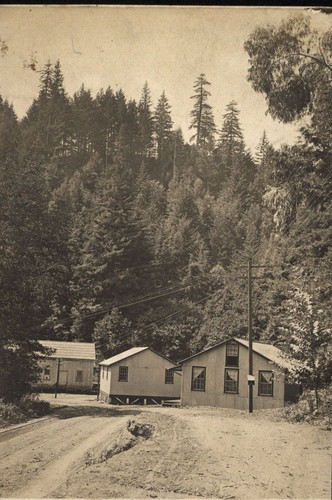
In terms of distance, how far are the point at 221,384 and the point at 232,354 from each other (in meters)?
0.91

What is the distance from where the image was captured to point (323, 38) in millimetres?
8703

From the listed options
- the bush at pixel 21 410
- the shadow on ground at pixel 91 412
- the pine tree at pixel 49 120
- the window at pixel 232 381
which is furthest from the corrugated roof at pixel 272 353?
the pine tree at pixel 49 120

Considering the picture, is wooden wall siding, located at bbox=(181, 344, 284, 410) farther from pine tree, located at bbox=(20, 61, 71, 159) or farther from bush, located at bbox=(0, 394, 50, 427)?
pine tree, located at bbox=(20, 61, 71, 159)

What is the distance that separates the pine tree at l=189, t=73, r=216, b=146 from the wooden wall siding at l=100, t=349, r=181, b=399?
5.85 metres

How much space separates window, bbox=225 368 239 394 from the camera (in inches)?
484

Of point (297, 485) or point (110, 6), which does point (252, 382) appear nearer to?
point (297, 485)

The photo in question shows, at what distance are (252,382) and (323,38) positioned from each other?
7.55m

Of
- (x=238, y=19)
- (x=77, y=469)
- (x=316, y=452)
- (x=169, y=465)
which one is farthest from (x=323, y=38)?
(x=77, y=469)

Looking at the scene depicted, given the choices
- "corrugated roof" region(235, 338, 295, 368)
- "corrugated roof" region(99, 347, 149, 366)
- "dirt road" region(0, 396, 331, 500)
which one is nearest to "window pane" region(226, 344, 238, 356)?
"corrugated roof" region(235, 338, 295, 368)

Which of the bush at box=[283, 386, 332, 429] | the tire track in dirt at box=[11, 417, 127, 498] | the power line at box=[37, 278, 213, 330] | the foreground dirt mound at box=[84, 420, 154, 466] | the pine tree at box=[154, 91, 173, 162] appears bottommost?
the tire track in dirt at box=[11, 417, 127, 498]

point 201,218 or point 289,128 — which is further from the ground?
point 289,128

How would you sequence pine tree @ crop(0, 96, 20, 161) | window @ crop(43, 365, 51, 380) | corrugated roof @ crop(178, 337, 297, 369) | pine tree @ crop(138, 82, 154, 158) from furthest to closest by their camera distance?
window @ crop(43, 365, 51, 380) → corrugated roof @ crop(178, 337, 297, 369) → pine tree @ crop(0, 96, 20, 161) → pine tree @ crop(138, 82, 154, 158)

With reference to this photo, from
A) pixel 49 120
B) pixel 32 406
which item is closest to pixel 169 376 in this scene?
pixel 32 406

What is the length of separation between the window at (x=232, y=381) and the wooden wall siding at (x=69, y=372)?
356cm
